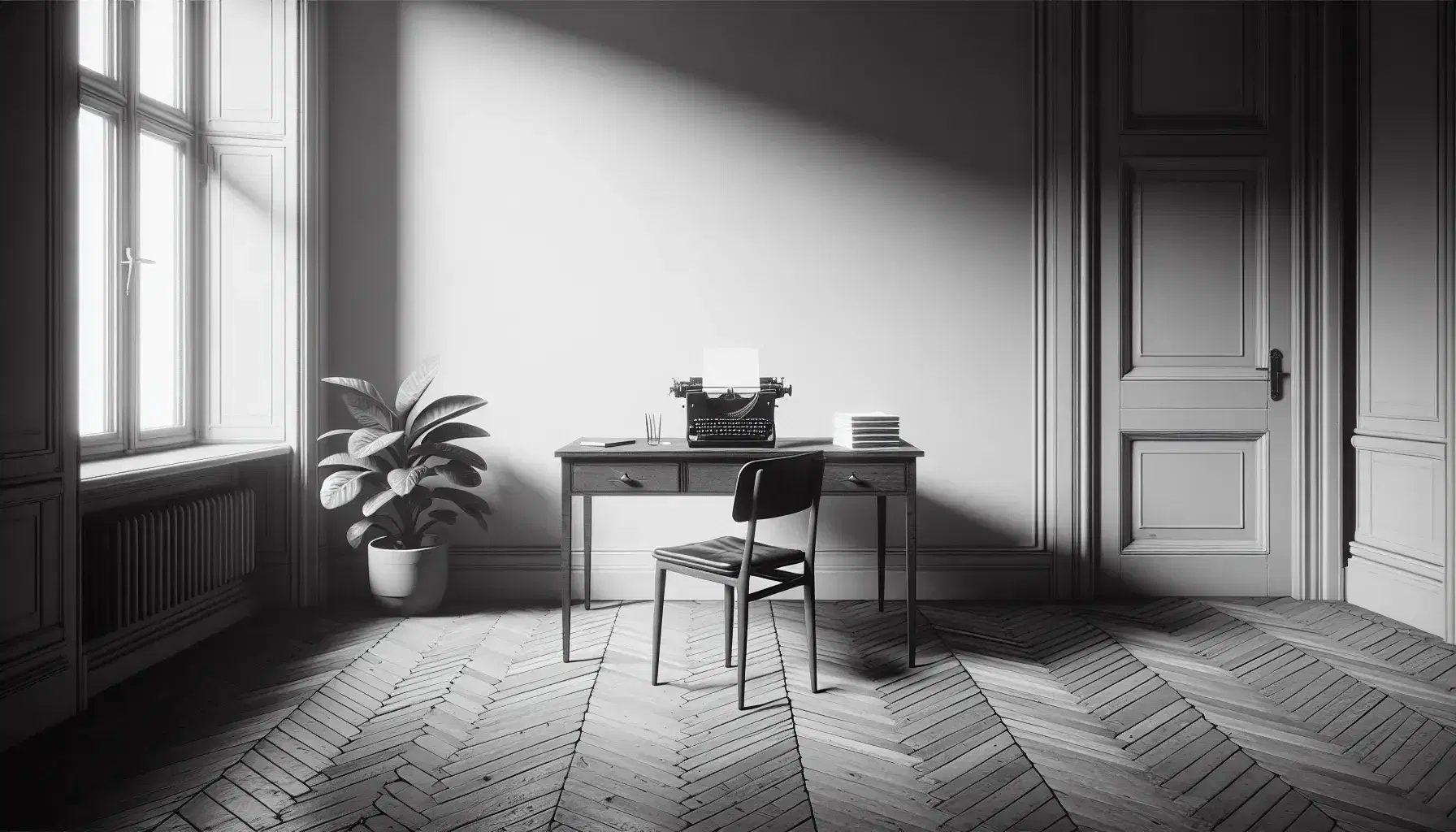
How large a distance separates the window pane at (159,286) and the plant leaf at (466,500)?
125 cm

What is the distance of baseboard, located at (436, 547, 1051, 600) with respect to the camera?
4.17m

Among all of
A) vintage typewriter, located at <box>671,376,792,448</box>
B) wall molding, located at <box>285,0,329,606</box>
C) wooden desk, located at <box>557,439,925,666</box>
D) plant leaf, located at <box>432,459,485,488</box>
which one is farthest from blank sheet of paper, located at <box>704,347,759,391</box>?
wall molding, located at <box>285,0,329,606</box>

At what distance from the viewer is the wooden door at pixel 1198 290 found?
420 cm

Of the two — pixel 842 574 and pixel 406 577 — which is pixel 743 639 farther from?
pixel 406 577

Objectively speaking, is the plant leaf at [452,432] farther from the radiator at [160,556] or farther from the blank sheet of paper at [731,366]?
the blank sheet of paper at [731,366]

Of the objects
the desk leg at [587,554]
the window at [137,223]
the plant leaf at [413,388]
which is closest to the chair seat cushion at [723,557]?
the desk leg at [587,554]

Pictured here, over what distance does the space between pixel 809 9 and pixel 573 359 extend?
217cm

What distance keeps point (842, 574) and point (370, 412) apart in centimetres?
244

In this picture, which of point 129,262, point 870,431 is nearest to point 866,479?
point 870,431

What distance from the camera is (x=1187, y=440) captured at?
4.23 m

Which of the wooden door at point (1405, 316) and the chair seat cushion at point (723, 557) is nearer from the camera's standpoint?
the chair seat cushion at point (723, 557)

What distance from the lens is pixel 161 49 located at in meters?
3.68

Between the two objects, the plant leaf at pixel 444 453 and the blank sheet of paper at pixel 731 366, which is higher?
the blank sheet of paper at pixel 731 366

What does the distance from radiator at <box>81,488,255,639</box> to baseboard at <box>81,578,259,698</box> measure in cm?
4
